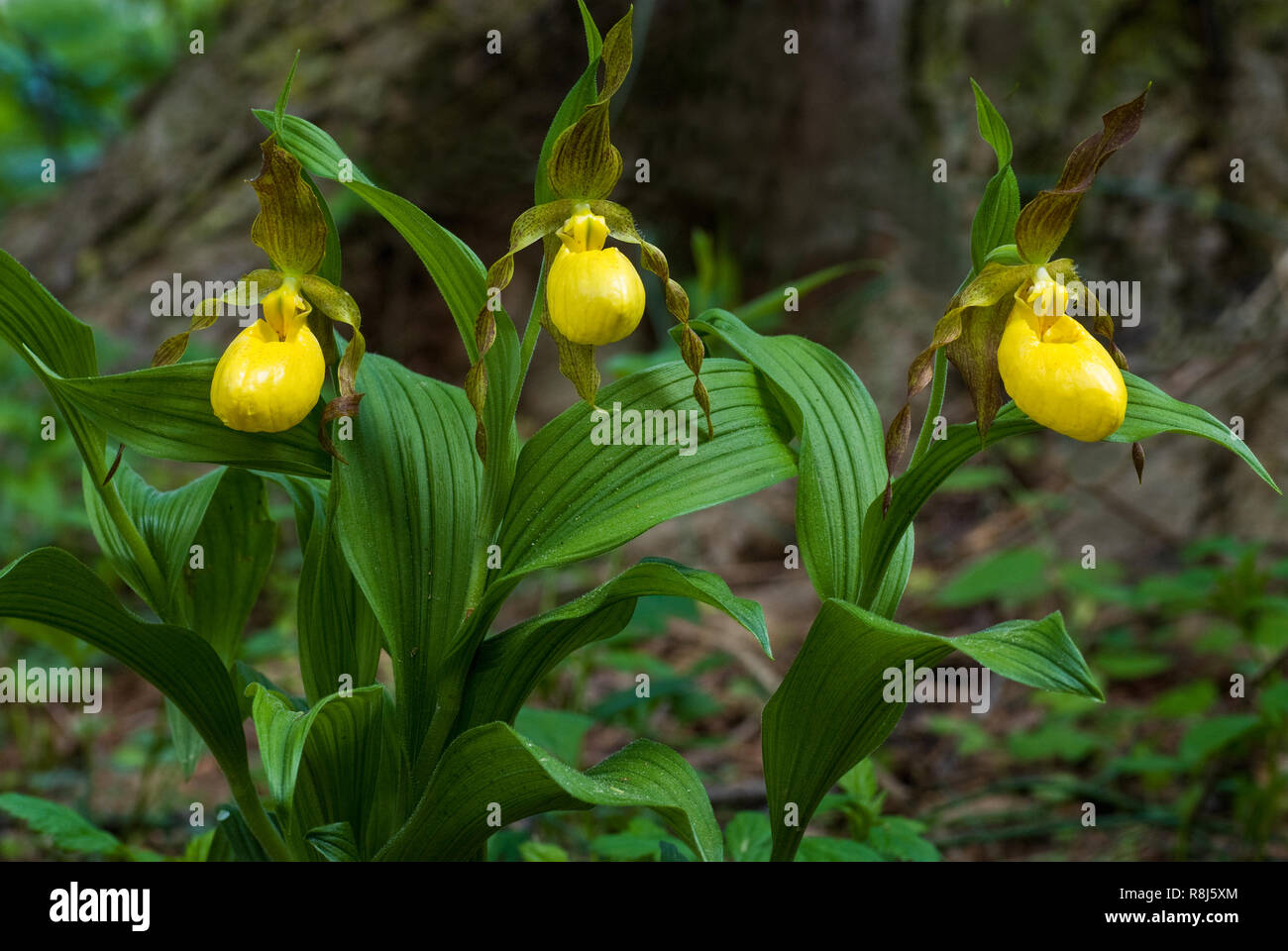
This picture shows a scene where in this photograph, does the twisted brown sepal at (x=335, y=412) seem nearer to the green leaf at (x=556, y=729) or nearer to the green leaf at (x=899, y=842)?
the green leaf at (x=556, y=729)

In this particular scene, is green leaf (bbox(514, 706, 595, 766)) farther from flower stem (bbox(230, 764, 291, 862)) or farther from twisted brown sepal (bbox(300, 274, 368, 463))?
twisted brown sepal (bbox(300, 274, 368, 463))

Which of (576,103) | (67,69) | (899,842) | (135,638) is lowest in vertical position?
(899,842)

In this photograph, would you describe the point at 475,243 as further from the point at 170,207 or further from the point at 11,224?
the point at 11,224

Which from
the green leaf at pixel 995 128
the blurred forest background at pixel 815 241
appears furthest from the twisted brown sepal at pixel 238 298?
the blurred forest background at pixel 815 241

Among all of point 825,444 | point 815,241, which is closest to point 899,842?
point 825,444

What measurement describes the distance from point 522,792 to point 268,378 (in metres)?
0.42

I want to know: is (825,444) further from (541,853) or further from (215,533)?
(215,533)

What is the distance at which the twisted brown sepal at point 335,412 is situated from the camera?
87cm

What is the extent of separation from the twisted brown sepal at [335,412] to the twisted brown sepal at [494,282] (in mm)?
103

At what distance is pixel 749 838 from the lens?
110cm
